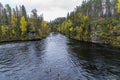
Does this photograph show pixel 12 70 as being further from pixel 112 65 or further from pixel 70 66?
pixel 112 65

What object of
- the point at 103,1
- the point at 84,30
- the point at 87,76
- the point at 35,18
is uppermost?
the point at 103,1

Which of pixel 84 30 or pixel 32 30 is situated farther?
pixel 32 30

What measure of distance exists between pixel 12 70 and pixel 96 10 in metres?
137

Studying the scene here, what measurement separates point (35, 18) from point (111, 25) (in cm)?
7211

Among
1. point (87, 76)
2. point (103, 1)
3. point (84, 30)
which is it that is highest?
point (103, 1)

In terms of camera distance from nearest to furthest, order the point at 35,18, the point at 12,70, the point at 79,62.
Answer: the point at 12,70, the point at 79,62, the point at 35,18

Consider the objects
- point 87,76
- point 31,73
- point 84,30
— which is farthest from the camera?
point 84,30

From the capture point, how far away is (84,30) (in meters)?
110

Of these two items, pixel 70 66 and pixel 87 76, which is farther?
pixel 70 66

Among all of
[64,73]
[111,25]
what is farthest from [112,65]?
[111,25]

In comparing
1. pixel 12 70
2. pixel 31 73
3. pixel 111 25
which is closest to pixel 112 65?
pixel 31 73

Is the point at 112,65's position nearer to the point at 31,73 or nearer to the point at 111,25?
the point at 31,73

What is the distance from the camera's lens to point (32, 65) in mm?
47531

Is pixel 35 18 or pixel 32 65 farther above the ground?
pixel 35 18
